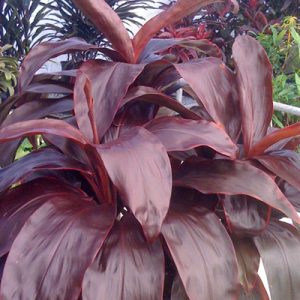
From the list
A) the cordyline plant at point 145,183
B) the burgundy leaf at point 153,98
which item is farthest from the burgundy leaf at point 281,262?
the burgundy leaf at point 153,98

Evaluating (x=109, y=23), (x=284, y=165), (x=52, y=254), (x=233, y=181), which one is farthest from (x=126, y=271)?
(x=109, y=23)

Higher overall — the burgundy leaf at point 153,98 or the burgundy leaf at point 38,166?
the burgundy leaf at point 153,98

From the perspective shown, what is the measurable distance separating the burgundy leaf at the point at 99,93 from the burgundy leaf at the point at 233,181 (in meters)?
0.15

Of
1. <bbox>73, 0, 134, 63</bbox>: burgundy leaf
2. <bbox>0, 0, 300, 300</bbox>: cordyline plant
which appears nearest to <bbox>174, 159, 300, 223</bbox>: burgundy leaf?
<bbox>0, 0, 300, 300</bbox>: cordyline plant

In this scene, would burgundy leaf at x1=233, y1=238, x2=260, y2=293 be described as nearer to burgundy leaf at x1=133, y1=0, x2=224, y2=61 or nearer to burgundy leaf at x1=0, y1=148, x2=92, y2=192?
burgundy leaf at x1=0, y1=148, x2=92, y2=192

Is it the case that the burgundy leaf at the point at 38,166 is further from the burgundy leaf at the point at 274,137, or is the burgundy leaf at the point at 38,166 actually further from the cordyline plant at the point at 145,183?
the burgundy leaf at the point at 274,137

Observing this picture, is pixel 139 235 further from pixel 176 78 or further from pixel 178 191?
pixel 176 78

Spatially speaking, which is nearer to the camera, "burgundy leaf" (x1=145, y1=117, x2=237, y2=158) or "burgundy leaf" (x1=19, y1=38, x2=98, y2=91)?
"burgundy leaf" (x1=145, y1=117, x2=237, y2=158)

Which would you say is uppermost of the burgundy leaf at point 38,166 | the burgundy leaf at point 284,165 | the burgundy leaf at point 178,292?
the burgundy leaf at point 38,166

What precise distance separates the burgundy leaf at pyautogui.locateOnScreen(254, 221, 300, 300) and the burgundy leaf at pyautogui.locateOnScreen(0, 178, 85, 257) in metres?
0.30

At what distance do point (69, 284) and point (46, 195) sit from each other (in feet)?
0.57

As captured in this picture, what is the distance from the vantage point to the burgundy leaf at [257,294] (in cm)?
76

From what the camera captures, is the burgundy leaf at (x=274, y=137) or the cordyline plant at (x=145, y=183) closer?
the cordyline plant at (x=145, y=183)

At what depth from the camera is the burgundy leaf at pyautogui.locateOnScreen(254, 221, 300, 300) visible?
2.33 ft
